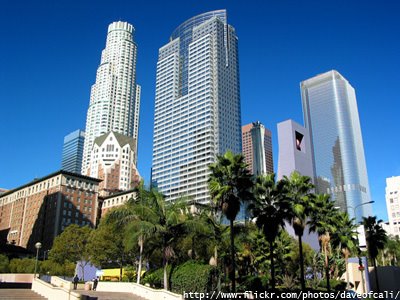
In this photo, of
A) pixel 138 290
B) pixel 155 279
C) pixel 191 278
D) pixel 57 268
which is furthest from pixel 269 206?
pixel 57 268

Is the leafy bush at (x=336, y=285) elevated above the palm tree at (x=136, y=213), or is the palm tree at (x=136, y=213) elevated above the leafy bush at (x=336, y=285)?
the palm tree at (x=136, y=213)

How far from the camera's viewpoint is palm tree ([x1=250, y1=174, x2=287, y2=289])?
32062 mm

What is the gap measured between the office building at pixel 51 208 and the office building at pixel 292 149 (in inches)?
2602

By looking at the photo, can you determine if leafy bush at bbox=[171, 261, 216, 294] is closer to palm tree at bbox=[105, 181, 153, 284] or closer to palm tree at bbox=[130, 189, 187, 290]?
palm tree at bbox=[130, 189, 187, 290]

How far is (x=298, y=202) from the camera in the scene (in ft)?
112

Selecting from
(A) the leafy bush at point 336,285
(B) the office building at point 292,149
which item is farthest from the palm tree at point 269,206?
(B) the office building at point 292,149

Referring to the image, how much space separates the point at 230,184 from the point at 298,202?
7.78 m

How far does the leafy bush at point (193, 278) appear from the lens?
32.6 metres

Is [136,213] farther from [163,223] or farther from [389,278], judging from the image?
[389,278]

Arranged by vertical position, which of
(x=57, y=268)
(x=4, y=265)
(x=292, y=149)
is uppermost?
(x=292, y=149)

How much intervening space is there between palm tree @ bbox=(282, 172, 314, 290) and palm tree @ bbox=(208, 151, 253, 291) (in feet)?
15.7

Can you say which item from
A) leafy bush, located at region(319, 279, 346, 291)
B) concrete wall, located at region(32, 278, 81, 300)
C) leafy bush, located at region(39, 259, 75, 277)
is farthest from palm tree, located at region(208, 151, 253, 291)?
leafy bush, located at region(39, 259, 75, 277)

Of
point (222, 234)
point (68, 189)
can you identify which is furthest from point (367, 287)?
point (68, 189)

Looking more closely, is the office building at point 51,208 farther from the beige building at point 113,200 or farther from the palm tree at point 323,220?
the palm tree at point 323,220
